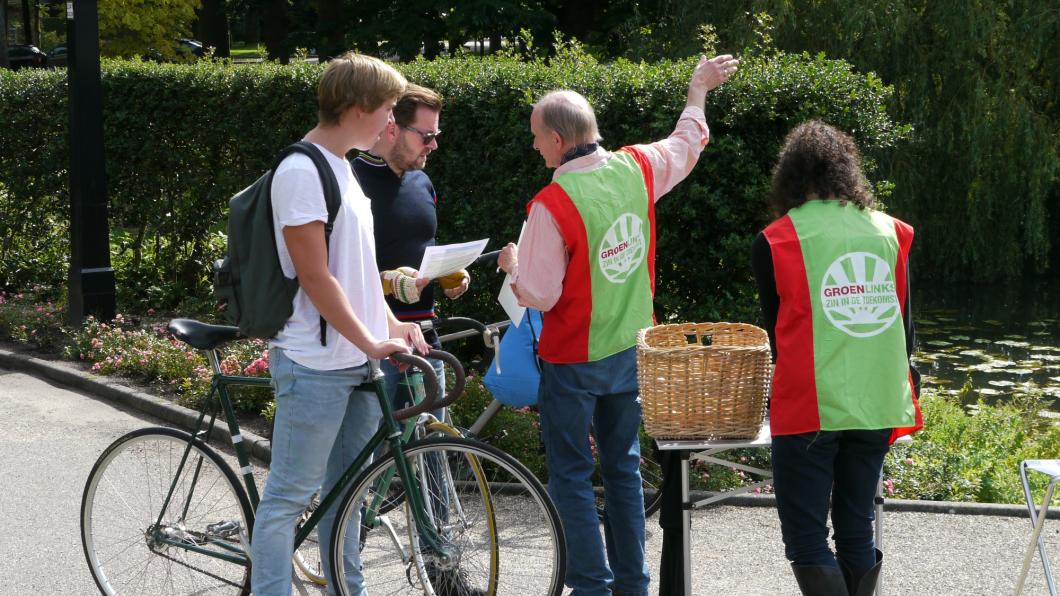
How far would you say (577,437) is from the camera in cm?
409

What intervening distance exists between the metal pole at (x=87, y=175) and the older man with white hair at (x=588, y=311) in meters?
6.43

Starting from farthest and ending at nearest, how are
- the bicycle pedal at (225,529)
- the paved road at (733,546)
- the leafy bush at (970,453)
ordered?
the leafy bush at (970,453)
the paved road at (733,546)
the bicycle pedal at (225,529)

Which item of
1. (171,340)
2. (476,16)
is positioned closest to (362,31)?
(476,16)

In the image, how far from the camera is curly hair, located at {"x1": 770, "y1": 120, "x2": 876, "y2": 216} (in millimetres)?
3631

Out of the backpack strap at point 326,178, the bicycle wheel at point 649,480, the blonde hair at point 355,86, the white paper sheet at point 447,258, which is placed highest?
the blonde hair at point 355,86

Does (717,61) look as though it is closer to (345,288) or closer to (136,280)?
(345,288)

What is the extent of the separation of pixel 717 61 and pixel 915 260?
1121 centimetres

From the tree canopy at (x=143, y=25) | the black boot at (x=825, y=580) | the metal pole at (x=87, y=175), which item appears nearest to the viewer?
the black boot at (x=825, y=580)

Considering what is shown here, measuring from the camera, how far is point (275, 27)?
94.1ft

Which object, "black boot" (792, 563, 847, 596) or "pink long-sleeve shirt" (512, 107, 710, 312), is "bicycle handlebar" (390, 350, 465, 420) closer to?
"pink long-sleeve shirt" (512, 107, 710, 312)

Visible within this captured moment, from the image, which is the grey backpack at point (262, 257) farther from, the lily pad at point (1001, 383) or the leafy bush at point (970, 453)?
the lily pad at point (1001, 383)

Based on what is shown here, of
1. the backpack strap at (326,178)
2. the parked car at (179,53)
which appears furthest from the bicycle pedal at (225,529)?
the parked car at (179,53)

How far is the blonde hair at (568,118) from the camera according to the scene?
13.2 feet

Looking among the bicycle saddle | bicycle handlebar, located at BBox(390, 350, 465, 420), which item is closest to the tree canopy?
the bicycle saddle
